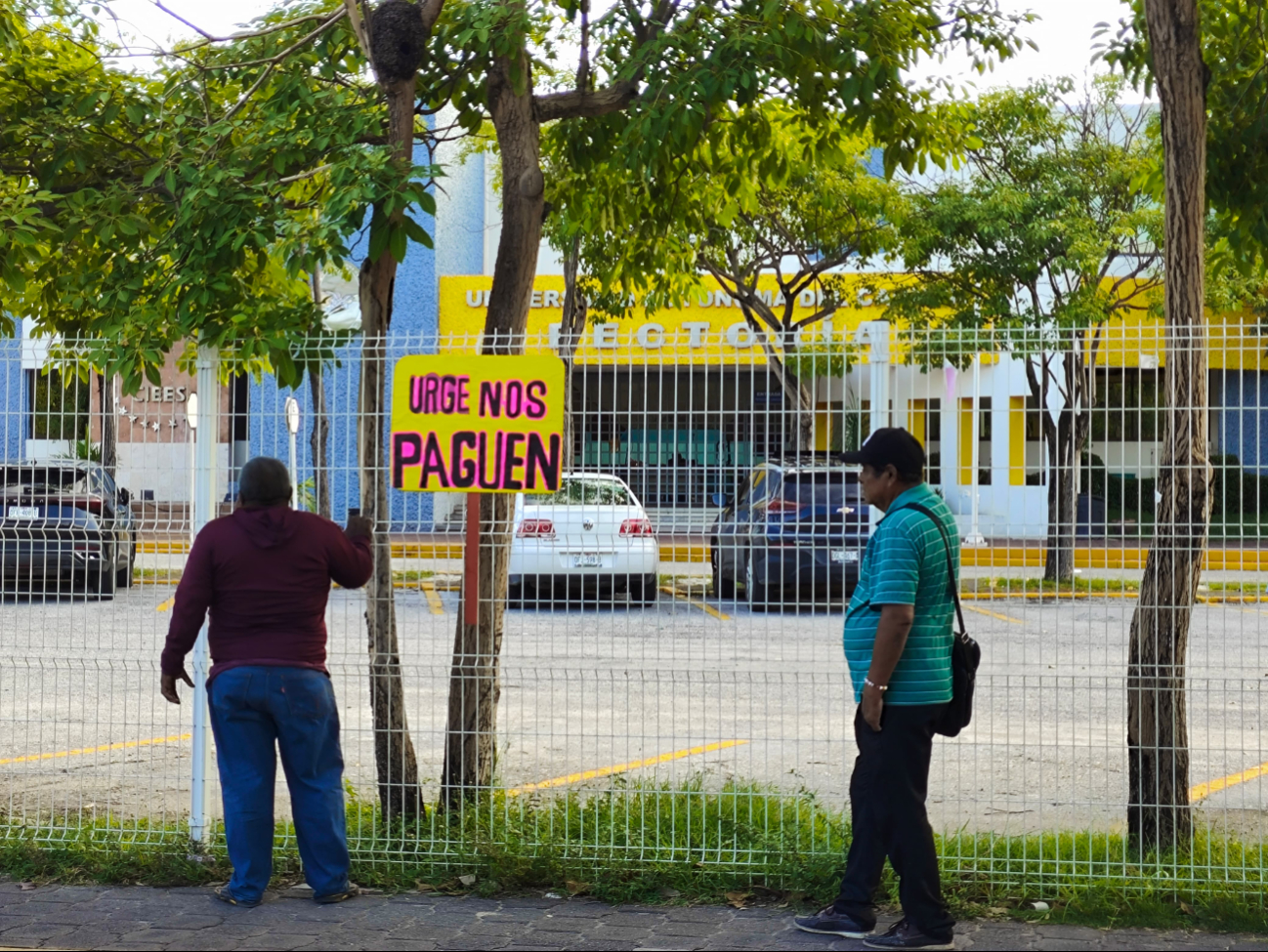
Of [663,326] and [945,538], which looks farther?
[663,326]

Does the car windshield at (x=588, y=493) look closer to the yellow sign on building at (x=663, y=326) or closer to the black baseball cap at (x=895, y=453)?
the yellow sign on building at (x=663, y=326)

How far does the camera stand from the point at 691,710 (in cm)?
909

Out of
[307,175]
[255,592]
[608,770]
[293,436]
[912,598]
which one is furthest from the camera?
A: [608,770]

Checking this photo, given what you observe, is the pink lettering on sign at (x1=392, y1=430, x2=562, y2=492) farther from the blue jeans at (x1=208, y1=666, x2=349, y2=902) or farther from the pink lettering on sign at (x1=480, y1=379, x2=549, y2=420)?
the blue jeans at (x1=208, y1=666, x2=349, y2=902)

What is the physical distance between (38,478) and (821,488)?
3529mm

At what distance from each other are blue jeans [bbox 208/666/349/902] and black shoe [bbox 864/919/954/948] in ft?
6.91

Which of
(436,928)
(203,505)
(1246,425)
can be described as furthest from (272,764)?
(1246,425)

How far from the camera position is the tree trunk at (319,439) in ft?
21.4

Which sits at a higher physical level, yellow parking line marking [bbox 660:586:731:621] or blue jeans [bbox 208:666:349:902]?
yellow parking line marking [bbox 660:586:731:621]

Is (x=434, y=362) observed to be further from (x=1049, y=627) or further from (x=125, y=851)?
(x=1049, y=627)

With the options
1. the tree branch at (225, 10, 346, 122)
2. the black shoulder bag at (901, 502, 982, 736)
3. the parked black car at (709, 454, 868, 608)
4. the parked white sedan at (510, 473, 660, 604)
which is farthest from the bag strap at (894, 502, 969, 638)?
the tree branch at (225, 10, 346, 122)

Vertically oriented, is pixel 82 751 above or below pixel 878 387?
below

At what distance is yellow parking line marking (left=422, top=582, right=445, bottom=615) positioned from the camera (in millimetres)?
6672

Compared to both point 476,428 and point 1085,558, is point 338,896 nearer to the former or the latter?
point 476,428
